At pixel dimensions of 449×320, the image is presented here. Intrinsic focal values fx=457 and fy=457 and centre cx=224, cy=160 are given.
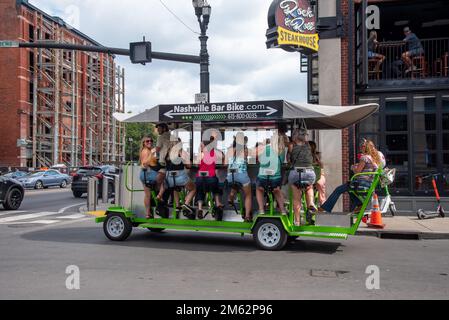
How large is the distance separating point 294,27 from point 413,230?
7.17 m

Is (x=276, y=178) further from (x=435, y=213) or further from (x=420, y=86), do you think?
(x=420, y=86)

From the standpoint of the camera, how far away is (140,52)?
16.4 metres

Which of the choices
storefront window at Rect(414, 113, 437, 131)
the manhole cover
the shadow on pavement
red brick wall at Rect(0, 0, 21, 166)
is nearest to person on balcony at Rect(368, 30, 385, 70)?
storefront window at Rect(414, 113, 437, 131)

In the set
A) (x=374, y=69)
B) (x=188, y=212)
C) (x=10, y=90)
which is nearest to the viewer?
(x=188, y=212)

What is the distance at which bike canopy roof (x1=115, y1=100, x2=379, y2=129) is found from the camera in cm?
830

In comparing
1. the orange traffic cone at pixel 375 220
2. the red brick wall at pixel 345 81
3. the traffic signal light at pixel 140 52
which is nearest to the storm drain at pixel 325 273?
the orange traffic cone at pixel 375 220

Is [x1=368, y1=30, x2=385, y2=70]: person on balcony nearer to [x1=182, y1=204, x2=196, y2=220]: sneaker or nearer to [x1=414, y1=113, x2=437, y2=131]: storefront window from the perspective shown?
[x1=414, y1=113, x2=437, y2=131]: storefront window

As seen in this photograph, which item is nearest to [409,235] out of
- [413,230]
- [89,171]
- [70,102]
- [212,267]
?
[413,230]

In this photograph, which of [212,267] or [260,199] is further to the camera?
[260,199]

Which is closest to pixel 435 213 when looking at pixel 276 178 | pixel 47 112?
pixel 276 178

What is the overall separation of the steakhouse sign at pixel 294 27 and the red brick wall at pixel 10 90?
37.6 meters

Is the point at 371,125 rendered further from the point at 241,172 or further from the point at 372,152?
the point at 241,172

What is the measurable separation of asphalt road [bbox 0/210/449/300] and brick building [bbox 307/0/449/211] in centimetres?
441
